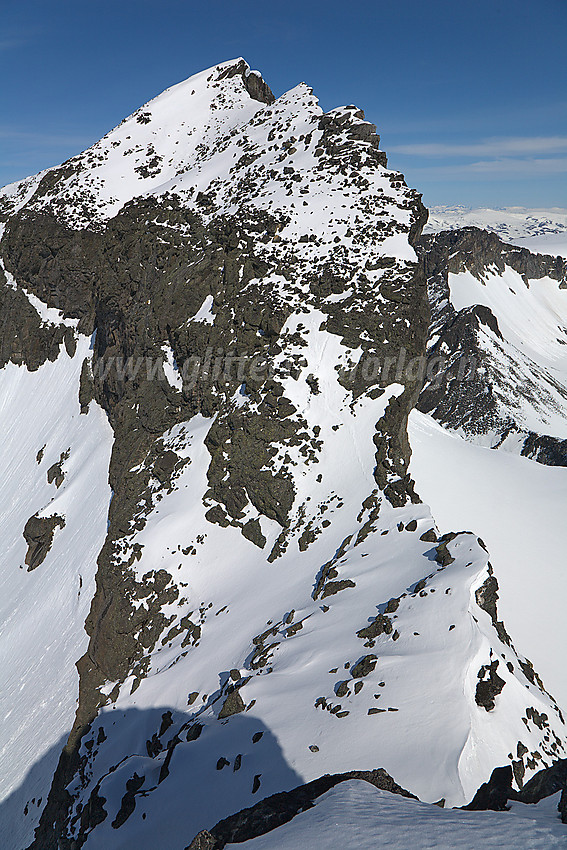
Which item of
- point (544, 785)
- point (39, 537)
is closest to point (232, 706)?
point (544, 785)

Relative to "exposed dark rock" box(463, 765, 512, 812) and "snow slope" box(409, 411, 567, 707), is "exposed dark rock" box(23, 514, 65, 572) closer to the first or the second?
"snow slope" box(409, 411, 567, 707)

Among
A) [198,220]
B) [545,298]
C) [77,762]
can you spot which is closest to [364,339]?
[198,220]

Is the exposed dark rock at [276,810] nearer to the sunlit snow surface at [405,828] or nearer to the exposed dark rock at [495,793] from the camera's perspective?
the sunlit snow surface at [405,828]

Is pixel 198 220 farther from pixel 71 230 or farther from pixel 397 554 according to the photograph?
pixel 397 554

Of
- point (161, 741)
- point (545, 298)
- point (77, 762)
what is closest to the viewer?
point (161, 741)

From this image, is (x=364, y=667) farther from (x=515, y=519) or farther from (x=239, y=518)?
(x=515, y=519)
